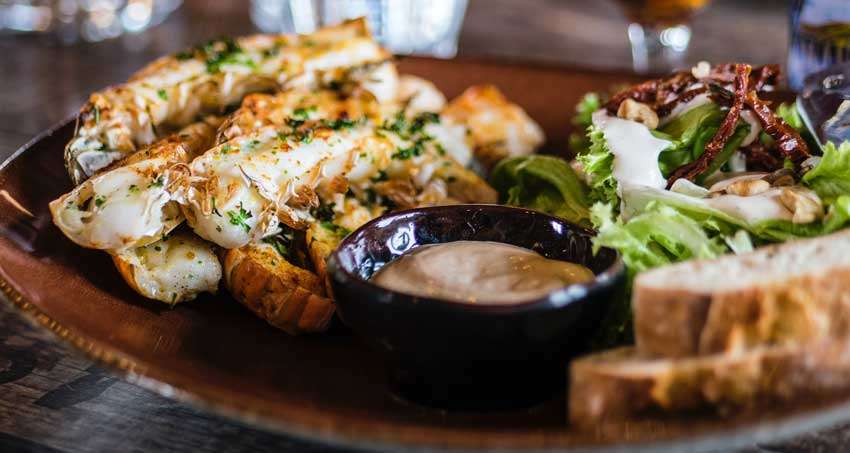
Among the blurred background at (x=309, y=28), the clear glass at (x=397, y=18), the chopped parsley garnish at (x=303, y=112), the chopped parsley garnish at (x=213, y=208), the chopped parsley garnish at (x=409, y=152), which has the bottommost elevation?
the blurred background at (x=309, y=28)

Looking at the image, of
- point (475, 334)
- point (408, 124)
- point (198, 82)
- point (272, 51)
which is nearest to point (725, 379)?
point (475, 334)

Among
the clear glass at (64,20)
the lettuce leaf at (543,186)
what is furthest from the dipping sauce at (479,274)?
the clear glass at (64,20)

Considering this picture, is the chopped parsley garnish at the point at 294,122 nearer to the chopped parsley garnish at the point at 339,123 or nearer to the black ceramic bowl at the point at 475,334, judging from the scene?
the chopped parsley garnish at the point at 339,123

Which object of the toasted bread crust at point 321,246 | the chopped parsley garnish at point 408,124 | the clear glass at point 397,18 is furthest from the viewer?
the clear glass at point 397,18

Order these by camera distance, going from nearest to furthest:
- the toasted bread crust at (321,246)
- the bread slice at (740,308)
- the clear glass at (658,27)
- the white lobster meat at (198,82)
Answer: the bread slice at (740,308) → the toasted bread crust at (321,246) → the white lobster meat at (198,82) → the clear glass at (658,27)

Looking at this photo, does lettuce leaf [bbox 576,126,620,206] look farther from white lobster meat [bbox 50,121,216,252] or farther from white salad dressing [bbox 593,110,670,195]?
white lobster meat [bbox 50,121,216,252]

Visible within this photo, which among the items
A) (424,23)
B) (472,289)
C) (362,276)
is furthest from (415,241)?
(424,23)

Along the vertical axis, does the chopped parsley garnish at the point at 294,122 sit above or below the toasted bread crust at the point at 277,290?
above
